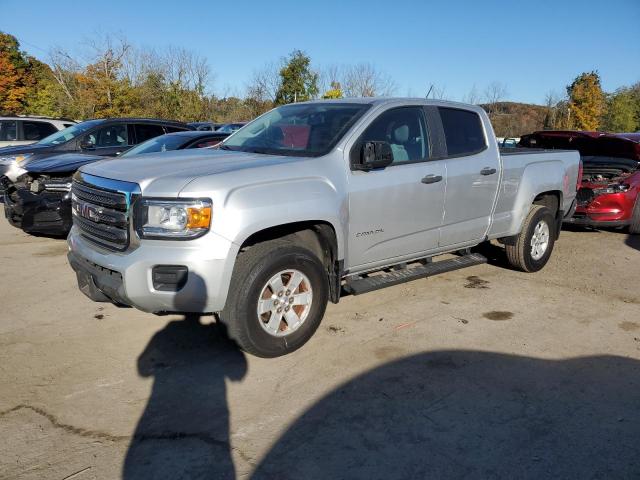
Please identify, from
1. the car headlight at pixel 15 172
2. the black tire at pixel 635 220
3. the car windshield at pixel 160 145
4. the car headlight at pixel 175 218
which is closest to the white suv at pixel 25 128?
the car headlight at pixel 15 172

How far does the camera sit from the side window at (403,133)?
4387 mm

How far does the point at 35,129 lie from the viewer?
40.4 feet

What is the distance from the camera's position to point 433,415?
3.05 meters

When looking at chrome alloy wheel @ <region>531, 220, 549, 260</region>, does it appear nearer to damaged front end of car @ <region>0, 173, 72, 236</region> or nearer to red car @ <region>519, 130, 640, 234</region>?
red car @ <region>519, 130, 640, 234</region>

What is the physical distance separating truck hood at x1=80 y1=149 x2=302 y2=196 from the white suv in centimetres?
926

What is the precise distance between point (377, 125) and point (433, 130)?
28.6 inches

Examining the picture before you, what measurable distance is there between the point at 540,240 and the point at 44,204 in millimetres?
6302

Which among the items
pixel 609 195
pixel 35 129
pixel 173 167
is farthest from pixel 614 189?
pixel 35 129

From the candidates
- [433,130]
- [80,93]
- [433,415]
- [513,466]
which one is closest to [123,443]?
[433,415]

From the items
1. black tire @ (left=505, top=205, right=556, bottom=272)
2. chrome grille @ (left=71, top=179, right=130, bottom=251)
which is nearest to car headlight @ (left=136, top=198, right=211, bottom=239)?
chrome grille @ (left=71, top=179, right=130, bottom=251)

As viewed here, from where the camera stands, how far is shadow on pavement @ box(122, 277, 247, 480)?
101 inches

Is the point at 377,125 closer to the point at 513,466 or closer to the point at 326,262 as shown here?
the point at 326,262

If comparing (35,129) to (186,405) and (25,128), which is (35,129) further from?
(186,405)

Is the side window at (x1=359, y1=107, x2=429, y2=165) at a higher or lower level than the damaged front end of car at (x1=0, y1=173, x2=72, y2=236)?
higher
